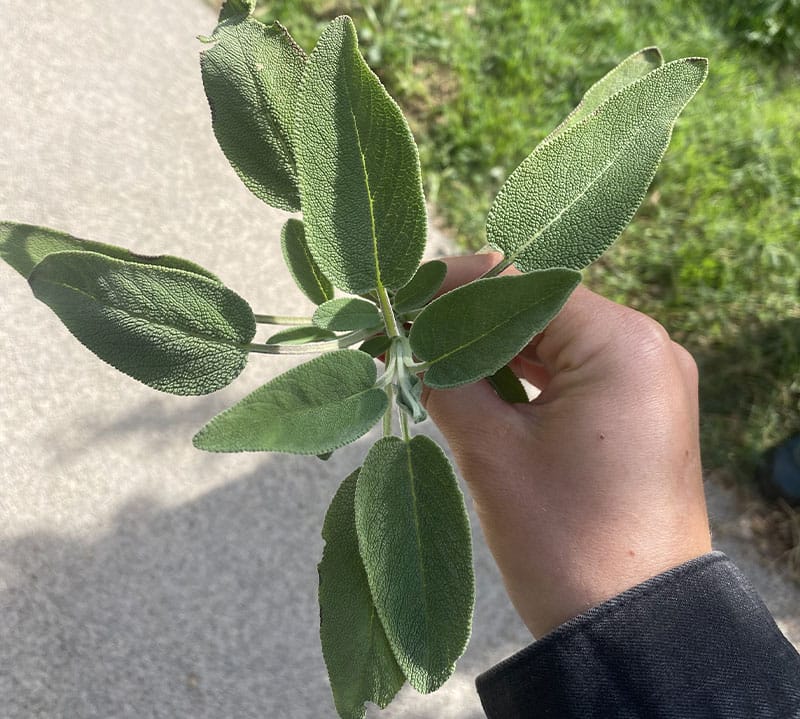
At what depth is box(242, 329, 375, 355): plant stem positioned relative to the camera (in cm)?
85

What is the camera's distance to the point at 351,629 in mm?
874

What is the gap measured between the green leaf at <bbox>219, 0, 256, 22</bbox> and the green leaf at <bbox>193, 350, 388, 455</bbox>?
15.8 inches

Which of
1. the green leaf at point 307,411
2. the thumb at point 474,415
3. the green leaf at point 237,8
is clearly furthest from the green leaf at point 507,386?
the green leaf at point 237,8

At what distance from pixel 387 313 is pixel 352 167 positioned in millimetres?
182

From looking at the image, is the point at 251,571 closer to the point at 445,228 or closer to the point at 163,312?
the point at 445,228

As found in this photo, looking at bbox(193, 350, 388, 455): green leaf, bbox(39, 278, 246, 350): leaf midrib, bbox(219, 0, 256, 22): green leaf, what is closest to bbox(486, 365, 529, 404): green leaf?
bbox(193, 350, 388, 455): green leaf

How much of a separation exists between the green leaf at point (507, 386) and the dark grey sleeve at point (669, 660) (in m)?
0.29

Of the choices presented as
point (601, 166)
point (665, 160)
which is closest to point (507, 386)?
point (601, 166)

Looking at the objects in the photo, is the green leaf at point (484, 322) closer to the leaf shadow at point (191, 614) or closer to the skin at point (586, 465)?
the skin at point (586, 465)

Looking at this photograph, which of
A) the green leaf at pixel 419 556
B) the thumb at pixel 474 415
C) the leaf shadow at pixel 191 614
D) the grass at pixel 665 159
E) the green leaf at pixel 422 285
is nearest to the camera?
the green leaf at pixel 419 556

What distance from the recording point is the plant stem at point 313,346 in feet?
2.77

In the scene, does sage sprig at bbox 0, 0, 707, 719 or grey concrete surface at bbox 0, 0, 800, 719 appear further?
grey concrete surface at bbox 0, 0, 800, 719

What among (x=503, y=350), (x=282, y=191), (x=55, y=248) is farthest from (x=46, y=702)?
(x=503, y=350)

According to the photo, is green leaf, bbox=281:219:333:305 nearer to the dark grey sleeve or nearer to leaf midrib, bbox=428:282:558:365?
leaf midrib, bbox=428:282:558:365
